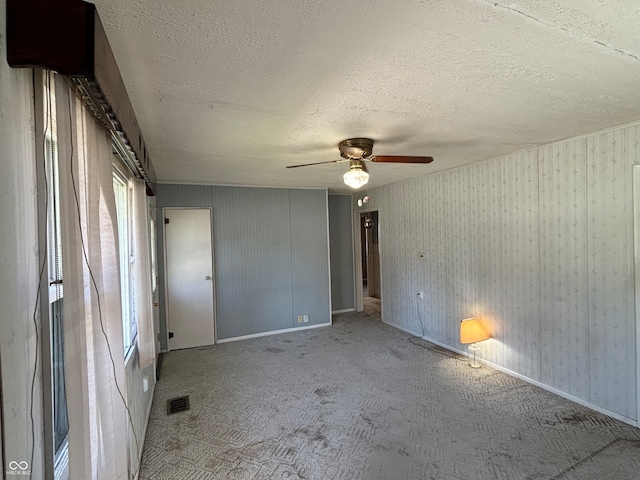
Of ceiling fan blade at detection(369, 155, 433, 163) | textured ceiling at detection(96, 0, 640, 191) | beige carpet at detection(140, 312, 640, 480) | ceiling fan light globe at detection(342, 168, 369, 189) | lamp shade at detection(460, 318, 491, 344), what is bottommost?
beige carpet at detection(140, 312, 640, 480)

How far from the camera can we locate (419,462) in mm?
2203

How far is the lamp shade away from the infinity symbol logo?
3740 mm

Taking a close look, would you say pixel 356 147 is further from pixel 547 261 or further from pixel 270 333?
pixel 270 333

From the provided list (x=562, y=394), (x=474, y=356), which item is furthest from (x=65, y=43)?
(x=474, y=356)

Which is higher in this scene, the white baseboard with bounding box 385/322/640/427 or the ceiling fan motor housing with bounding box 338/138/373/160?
the ceiling fan motor housing with bounding box 338/138/373/160

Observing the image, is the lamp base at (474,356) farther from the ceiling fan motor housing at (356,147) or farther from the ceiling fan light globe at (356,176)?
the ceiling fan motor housing at (356,147)

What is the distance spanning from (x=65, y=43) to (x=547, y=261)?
3716 mm

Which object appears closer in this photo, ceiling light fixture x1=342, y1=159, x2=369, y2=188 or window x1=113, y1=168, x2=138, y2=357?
window x1=113, y1=168, x2=138, y2=357

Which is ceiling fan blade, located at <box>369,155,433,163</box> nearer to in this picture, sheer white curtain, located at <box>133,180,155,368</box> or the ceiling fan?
the ceiling fan

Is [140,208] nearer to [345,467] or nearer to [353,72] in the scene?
[353,72]

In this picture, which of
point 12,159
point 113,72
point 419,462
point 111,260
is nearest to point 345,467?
point 419,462

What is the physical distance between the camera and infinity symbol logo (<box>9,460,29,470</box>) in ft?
2.33

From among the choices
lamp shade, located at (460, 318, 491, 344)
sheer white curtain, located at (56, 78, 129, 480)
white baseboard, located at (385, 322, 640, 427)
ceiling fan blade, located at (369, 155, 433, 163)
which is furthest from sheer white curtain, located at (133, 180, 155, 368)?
white baseboard, located at (385, 322, 640, 427)

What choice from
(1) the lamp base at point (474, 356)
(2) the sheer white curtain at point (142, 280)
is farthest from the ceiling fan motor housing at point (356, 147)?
(1) the lamp base at point (474, 356)
